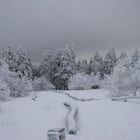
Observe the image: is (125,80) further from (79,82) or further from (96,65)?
(96,65)

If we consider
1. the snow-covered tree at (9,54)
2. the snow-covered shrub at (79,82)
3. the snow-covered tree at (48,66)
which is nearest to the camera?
the snow-covered shrub at (79,82)

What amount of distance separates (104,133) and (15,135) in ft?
15.3

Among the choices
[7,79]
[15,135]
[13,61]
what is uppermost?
[13,61]

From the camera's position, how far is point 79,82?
67.5m

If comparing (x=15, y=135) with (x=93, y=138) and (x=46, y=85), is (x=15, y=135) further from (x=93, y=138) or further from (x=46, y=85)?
(x=46, y=85)

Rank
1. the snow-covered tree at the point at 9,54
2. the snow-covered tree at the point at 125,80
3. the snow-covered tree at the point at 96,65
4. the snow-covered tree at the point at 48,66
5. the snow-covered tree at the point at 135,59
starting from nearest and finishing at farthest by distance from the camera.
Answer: the snow-covered tree at the point at 125,80 < the snow-covered tree at the point at 135,59 < the snow-covered tree at the point at 9,54 < the snow-covered tree at the point at 48,66 < the snow-covered tree at the point at 96,65

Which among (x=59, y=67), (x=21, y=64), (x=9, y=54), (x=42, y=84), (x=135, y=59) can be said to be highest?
(x=9, y=54)

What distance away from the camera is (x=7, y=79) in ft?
159

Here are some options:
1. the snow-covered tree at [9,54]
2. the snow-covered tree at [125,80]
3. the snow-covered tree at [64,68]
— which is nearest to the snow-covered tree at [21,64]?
the snow-covered tree at [9,54]

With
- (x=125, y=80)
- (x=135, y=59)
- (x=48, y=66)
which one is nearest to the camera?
(x=125, y=80)

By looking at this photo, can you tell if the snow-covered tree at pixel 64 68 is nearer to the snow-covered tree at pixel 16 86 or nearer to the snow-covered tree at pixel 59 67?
the snow-covered tree at pixel 59 67

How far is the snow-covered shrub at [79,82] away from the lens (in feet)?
216

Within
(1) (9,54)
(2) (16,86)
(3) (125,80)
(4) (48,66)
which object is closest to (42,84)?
(4) (48,66)

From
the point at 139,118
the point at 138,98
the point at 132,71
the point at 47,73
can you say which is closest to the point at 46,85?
the point at 47,73
